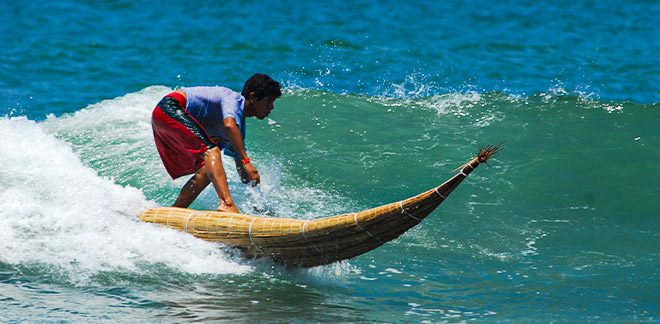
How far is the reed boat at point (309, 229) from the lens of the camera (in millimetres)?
4754

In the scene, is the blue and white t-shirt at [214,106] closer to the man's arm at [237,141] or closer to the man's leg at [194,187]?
the man's arm at [237,141]

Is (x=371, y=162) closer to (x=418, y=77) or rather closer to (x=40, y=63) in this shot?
(x=418, y=77)

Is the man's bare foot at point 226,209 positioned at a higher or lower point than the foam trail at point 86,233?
higher

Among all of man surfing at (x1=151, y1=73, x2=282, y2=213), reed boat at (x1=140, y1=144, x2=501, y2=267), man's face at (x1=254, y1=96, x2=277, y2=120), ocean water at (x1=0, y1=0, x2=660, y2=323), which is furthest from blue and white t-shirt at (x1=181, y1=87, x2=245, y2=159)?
ocean water at (x1=0, y1=0, x2=660, y2=323)

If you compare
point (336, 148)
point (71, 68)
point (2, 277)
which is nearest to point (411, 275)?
point (2, 277)

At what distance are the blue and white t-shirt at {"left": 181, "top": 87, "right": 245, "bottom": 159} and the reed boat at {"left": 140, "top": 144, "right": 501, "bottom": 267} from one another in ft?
2.49

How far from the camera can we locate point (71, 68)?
47.0 ft

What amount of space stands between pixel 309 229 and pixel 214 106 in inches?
57.9

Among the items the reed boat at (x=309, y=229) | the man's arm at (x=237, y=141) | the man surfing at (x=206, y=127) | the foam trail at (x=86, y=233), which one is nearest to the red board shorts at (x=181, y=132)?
the man surfing at (x=206, y=127)

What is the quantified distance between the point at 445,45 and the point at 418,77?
276 cm

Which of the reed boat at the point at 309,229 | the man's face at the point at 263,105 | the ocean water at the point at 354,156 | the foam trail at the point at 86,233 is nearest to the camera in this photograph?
the reed boat at the point at 309,229

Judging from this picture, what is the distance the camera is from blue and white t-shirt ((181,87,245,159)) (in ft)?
18.9

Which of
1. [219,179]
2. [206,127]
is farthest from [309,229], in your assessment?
[206,127]

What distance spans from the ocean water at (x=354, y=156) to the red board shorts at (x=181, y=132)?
644 millimetres
